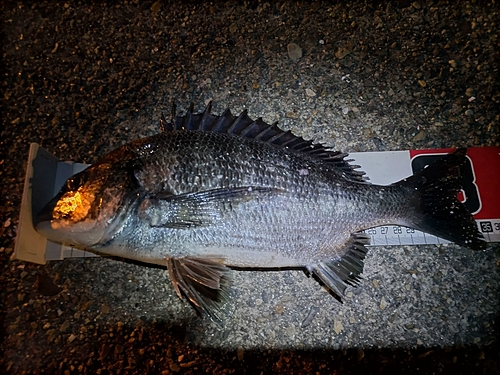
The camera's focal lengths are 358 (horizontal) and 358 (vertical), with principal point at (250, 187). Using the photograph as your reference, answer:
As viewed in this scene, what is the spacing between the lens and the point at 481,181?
2119mm

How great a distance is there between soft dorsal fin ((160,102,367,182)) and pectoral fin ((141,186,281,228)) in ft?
1.28

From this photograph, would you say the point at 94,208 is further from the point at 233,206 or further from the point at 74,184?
the point at 233,206

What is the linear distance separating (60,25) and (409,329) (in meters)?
3.02

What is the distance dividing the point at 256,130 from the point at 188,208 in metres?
0.58

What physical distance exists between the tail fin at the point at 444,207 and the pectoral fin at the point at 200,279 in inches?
43.0

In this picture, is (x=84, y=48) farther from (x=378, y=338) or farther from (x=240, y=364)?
(x=378, y=338)

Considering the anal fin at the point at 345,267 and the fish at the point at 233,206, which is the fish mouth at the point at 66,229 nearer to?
the fish at the point at 233,206

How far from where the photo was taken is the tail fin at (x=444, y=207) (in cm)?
191

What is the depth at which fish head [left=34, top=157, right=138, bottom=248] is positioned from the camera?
169 centimetres

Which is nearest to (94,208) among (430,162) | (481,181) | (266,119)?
(266,119)

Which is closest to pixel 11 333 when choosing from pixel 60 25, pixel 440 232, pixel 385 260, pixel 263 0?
pixel 60 25

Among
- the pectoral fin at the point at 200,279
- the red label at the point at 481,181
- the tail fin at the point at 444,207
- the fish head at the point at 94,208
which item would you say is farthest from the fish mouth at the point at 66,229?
the red label at the point at 481,181

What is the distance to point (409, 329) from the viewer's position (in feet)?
6.59

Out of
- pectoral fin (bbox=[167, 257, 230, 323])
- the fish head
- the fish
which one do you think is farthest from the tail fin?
the fish head
